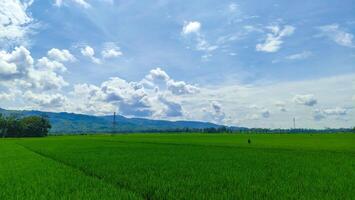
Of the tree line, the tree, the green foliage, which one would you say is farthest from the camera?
the tree

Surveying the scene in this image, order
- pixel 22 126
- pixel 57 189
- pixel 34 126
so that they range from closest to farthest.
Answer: pixel 57 189 < pixel 22 126 < pixel 34 126

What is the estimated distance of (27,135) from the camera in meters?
132

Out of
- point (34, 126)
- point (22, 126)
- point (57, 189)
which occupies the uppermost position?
point (34, 126)

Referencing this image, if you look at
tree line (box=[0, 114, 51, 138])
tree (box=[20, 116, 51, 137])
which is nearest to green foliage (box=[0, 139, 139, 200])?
tree line (box=[0, 114, 51, 138])

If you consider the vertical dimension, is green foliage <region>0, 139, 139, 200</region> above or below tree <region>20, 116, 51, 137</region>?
below

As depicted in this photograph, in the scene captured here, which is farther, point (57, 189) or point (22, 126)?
point (22, 126)

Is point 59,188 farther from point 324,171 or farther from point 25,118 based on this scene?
point 25,118

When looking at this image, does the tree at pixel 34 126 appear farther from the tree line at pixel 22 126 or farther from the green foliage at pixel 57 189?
the green foliage at pixel 57 189

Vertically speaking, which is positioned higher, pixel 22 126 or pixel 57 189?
pixel 22 126

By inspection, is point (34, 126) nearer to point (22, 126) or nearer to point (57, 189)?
point (22, 126)

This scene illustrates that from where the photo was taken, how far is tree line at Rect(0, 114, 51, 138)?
4998 inches

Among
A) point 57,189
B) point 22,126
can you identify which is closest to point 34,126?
point 22,126

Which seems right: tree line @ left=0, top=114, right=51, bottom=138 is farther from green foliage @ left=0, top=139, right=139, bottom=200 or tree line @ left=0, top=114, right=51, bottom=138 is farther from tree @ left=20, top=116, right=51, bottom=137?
green foliage @ left=0, top=139, right=139, bottom=200

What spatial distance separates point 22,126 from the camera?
130 m
